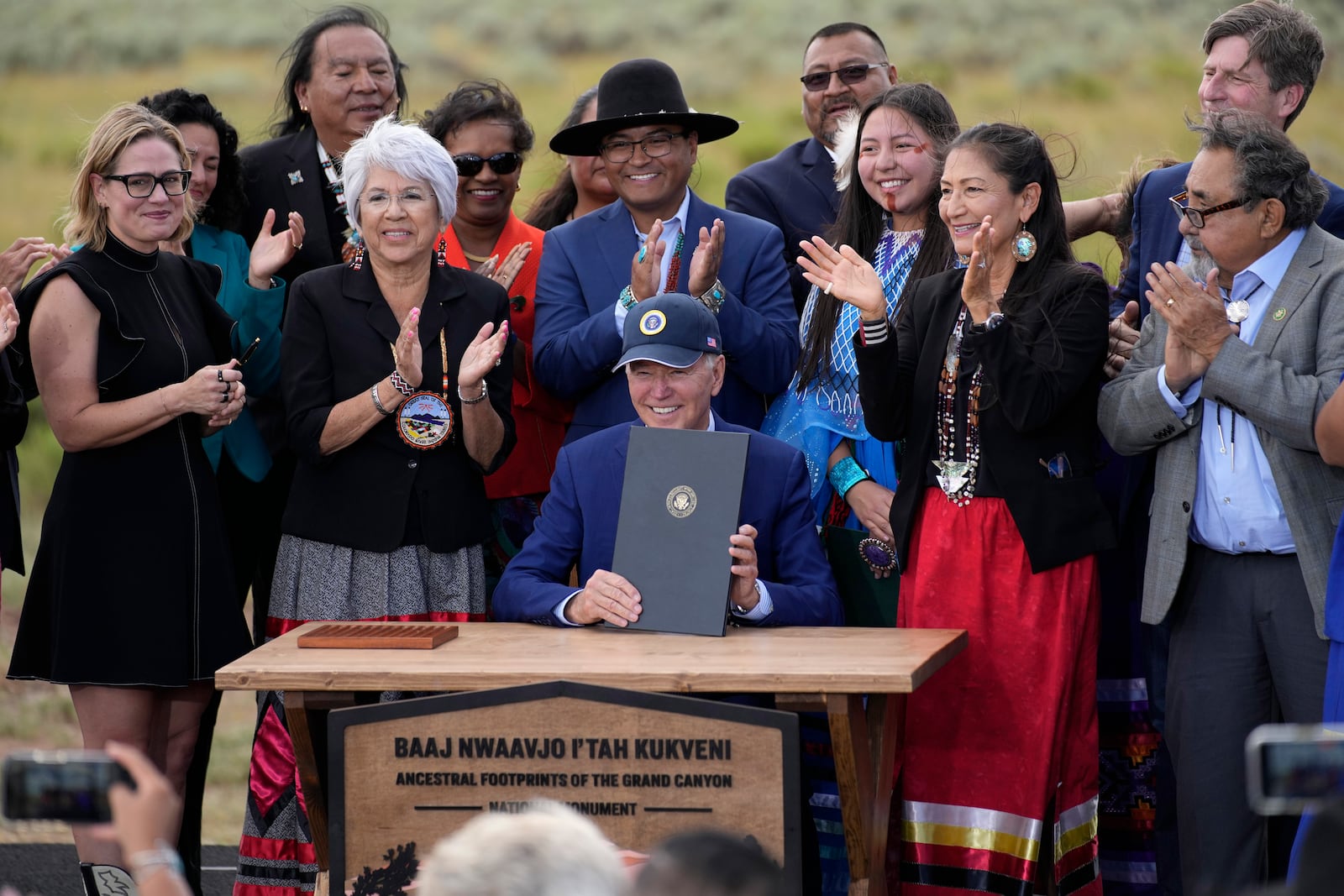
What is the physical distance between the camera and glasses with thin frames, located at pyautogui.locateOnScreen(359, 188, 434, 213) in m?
3.74

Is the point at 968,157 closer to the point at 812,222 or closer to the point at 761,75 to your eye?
the point at 812,222

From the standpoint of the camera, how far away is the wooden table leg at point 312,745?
3.01 m

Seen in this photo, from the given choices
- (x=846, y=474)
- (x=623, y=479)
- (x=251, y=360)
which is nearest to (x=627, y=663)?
(x=623, y=479)

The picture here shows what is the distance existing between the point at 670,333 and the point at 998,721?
1136 millimetres

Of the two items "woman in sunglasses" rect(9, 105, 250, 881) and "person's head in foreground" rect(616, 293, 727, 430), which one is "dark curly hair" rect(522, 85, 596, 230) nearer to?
"woman in sunglasses" rect(9, 105, 250, 881)

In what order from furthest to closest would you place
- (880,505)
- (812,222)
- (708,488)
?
(812,222) < (880,505) < (708,488)

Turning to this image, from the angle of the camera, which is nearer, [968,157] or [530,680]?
[530,680]

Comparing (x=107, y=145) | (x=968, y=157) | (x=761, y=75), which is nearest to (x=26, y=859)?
(x=107, y=145)

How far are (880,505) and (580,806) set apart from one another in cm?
132

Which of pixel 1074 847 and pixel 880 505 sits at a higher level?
pixel 880 505

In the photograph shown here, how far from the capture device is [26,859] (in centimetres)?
482

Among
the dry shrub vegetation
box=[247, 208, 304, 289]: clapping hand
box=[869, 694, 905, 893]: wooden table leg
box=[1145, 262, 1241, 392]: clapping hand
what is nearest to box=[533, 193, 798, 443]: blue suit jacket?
box=[247, 208, 304, 289]: clapping hand

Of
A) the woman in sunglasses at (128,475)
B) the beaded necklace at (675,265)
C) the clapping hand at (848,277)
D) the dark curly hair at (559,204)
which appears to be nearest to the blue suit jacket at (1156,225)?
the clapping hand at (848,277)

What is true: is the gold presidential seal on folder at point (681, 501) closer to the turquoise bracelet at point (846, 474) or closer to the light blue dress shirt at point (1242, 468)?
the turquoise bracelet at point (846, 474)
